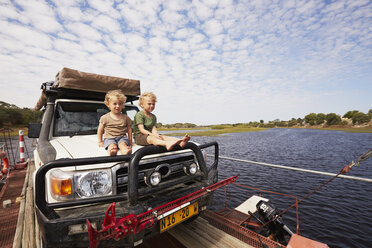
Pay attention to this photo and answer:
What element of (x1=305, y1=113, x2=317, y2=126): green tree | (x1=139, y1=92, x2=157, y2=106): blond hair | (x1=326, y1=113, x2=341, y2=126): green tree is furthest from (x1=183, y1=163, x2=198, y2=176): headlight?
(x1=305, y1=113, x2=317, y2=126): green tree

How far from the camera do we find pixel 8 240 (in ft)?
8.65

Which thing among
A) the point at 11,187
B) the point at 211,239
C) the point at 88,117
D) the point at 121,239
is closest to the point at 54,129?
the point at 88,117

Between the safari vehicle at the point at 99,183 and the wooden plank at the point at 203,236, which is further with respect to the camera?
the wooden plank at the point at 203,236

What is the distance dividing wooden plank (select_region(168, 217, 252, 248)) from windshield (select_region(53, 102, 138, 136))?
2.49 meters

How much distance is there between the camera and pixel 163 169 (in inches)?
88.4

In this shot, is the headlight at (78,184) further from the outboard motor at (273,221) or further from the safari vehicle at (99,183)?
the outboard motor at (273,221)

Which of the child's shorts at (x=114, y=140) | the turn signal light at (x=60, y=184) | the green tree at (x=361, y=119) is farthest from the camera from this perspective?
the green tree at (x=361, y=119)

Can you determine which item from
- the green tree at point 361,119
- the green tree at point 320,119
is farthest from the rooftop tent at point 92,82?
the green tree at point 320,119

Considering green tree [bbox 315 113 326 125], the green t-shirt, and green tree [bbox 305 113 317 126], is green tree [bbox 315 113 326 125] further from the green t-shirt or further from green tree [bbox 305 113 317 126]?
the green t-shirt

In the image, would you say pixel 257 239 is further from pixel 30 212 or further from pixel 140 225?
pixel 30 212

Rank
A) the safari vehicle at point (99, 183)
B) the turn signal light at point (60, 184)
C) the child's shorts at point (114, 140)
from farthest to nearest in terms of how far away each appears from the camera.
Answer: the child's shorts at point (114, 140)
the turn signal light at point (60, 184)
the safari vehicle at point (99, 183)

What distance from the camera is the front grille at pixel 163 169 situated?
6.36 ft

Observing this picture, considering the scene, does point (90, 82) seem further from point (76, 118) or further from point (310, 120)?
point (310, 120)

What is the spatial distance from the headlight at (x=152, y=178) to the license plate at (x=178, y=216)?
1.35 ft
